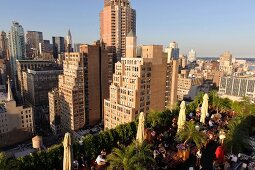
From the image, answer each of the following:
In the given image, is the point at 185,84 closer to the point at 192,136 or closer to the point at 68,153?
the point at 192,136

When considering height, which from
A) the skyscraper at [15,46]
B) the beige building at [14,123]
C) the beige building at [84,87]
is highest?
the skyscraper at [15,46]

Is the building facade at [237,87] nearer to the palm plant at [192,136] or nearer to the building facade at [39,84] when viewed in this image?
the building facade at [39,84]

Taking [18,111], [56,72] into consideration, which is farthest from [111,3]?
[18,111]

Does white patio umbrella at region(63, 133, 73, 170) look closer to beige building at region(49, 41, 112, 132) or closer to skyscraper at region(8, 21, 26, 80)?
beige building at region(49, 41, 112, 132)

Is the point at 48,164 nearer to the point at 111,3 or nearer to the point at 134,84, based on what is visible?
the point at 134,84

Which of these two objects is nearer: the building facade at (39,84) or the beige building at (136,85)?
the beige building at (136,85)

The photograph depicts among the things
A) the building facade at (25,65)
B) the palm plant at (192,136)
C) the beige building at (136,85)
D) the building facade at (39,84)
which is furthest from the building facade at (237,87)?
the palm plant at (192,136)

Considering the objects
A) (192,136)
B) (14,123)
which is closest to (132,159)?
(192,136)
